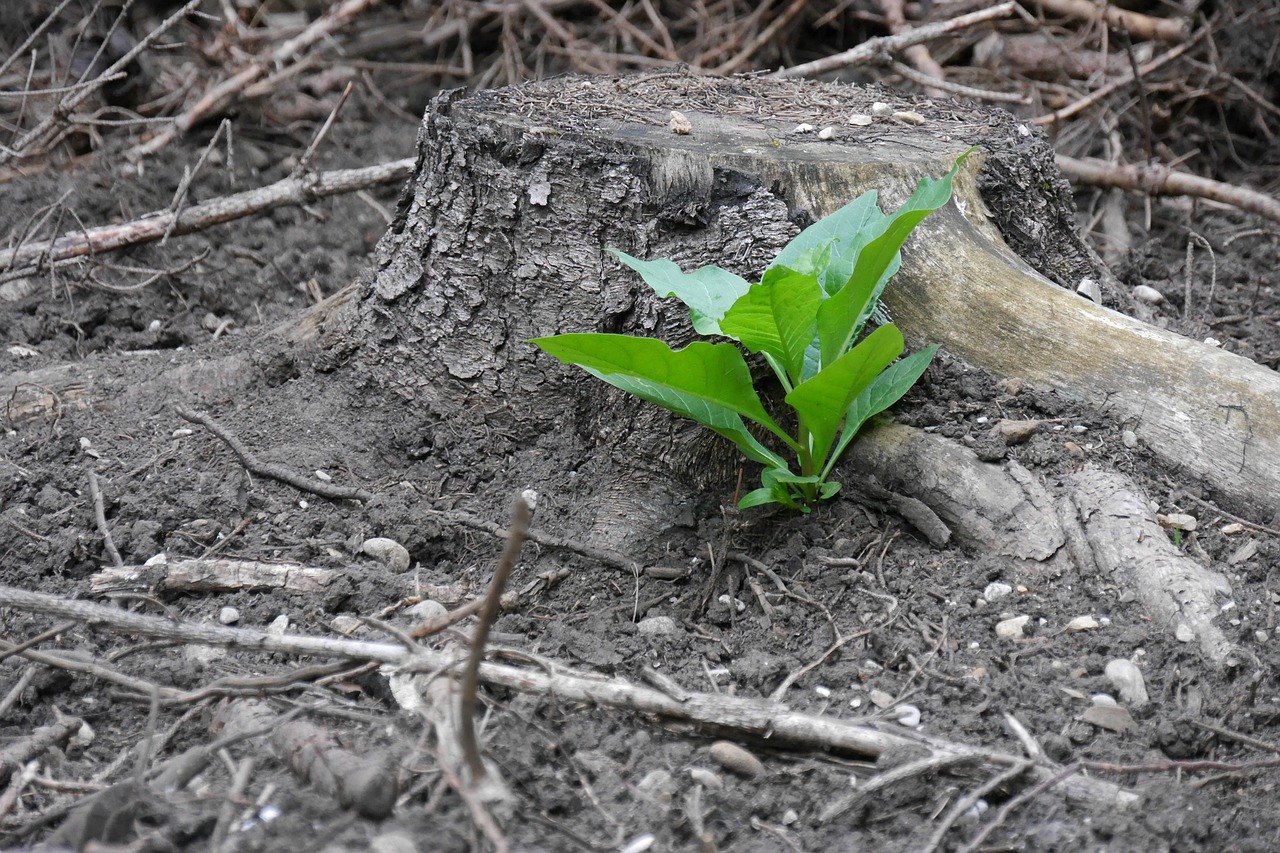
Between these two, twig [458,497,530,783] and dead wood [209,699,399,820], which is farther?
dead wood [209,699,399,820]

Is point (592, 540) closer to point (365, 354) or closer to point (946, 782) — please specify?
point (365, 354)

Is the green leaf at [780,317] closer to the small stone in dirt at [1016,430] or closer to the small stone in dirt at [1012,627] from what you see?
the small stone in dirt at [1016,430]

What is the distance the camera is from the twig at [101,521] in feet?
6.61

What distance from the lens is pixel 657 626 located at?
190cm

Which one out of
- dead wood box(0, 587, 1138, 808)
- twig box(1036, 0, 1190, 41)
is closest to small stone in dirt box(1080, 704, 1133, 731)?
dead wood box(0, 587, 1138, 808)

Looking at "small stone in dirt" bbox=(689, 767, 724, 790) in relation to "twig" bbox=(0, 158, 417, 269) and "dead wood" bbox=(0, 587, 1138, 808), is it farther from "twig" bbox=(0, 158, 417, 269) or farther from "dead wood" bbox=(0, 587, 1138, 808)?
"twig" bbox=(0, 158, 417, 269)

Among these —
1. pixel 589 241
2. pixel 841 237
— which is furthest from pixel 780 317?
pixel 589 241

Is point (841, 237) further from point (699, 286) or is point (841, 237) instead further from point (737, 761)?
point (737, 761)

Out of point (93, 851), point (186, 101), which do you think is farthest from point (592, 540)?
point (186, 101)

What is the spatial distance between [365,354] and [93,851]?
1.55 meters

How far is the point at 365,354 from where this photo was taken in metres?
2.45

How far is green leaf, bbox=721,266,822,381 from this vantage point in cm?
171

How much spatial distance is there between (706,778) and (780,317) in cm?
77

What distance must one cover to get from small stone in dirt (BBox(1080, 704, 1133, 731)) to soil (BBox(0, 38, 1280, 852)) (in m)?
0.01
